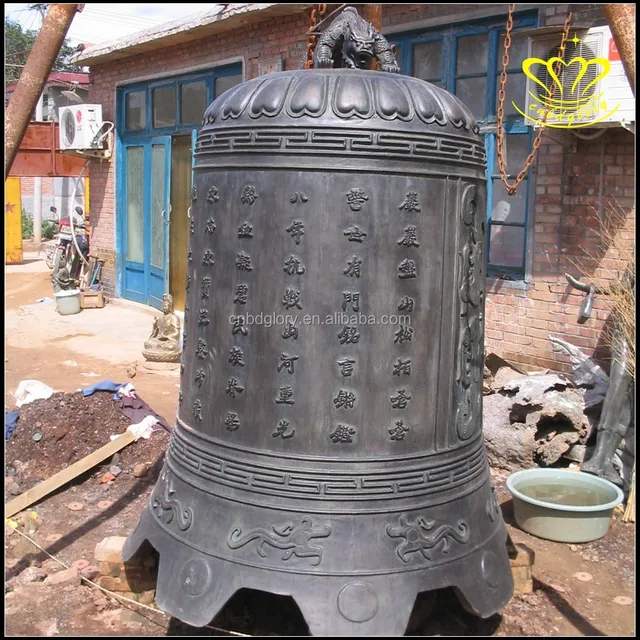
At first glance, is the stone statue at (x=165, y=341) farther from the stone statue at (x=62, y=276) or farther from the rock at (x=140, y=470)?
the stone statue at (x=62, y=276)

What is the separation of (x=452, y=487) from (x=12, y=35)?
34.3 meters

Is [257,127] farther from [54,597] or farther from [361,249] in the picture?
[54,597]

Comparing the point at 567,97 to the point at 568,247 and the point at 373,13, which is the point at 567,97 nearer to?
the point at 568,247

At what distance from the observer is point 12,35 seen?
103 feet

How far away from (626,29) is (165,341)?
20.0ft

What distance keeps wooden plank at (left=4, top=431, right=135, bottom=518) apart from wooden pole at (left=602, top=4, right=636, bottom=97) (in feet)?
11.8

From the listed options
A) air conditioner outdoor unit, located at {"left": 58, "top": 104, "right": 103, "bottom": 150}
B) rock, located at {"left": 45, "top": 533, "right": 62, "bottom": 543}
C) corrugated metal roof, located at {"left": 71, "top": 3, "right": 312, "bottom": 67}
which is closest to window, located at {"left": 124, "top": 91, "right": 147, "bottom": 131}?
air conditioner outdoor unit, located at {"left": 58, "top": 104, "right": 103, "bottom": 150}

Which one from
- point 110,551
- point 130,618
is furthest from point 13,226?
point 130,618

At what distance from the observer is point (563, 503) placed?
430cm

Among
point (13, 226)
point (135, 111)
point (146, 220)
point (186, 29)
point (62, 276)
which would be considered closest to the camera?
point (186, 29)

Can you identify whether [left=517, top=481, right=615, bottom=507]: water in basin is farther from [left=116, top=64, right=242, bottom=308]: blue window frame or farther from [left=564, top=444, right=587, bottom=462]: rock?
[left=116, top=64, right=242, bottom=308]: blue window frame

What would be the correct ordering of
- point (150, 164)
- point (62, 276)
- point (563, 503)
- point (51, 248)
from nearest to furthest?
point (563, 503)
point (150, 164)
point (62, 276)
point (51, 248)

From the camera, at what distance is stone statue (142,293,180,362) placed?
766cm

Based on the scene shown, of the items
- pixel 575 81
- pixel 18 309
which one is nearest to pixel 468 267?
pixel 575 81
